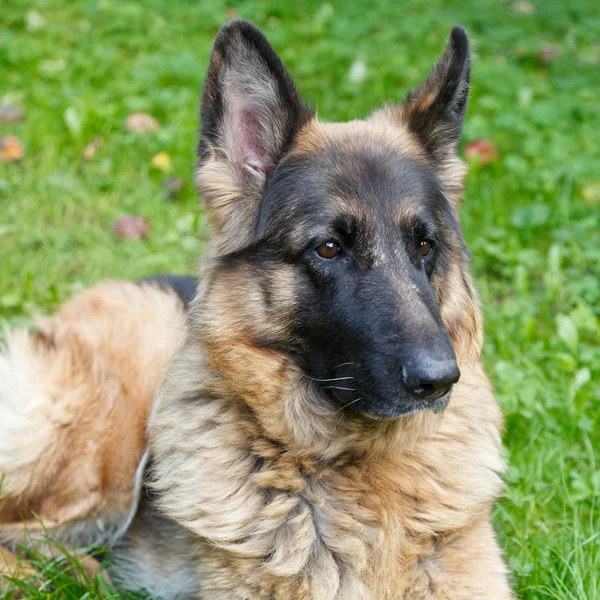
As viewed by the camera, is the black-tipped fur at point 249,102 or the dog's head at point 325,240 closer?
the dog's head at point 325,240

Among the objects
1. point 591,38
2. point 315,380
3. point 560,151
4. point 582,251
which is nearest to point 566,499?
point 315,380

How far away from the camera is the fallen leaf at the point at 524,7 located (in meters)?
8.68

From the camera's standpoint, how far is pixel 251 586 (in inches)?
118

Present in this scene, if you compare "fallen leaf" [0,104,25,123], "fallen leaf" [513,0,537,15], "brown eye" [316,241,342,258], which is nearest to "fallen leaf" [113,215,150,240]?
"fallen leaf" [0,104,25,123]

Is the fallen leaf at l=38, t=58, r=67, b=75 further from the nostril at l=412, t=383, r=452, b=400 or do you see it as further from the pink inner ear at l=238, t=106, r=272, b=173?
the nostril at l=412, t=383, r=452, b=400

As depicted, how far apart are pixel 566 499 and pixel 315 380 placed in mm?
1512

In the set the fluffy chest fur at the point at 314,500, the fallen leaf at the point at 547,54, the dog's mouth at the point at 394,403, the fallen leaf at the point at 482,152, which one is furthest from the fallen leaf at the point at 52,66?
the dog's mouth at the point at 394,403

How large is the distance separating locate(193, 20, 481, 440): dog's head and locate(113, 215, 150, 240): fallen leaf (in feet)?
9.06

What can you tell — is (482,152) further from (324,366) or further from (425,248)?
(324,366)

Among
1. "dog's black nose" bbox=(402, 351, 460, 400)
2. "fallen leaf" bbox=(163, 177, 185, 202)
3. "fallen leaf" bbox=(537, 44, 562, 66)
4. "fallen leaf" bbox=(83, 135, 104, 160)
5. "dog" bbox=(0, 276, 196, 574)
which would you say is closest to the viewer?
"dog's black nose" bbox=(402, 351, 460, 400)

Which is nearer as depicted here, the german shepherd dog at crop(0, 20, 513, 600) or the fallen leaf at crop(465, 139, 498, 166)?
the german shepherd dog at crop(0, 20, 513, 600)

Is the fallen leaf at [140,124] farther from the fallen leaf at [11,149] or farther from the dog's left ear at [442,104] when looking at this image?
the dog's left ear at [442,104]

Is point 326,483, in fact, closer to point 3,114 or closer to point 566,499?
point 566,499

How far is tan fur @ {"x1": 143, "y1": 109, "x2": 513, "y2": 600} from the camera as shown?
2.99 metres
